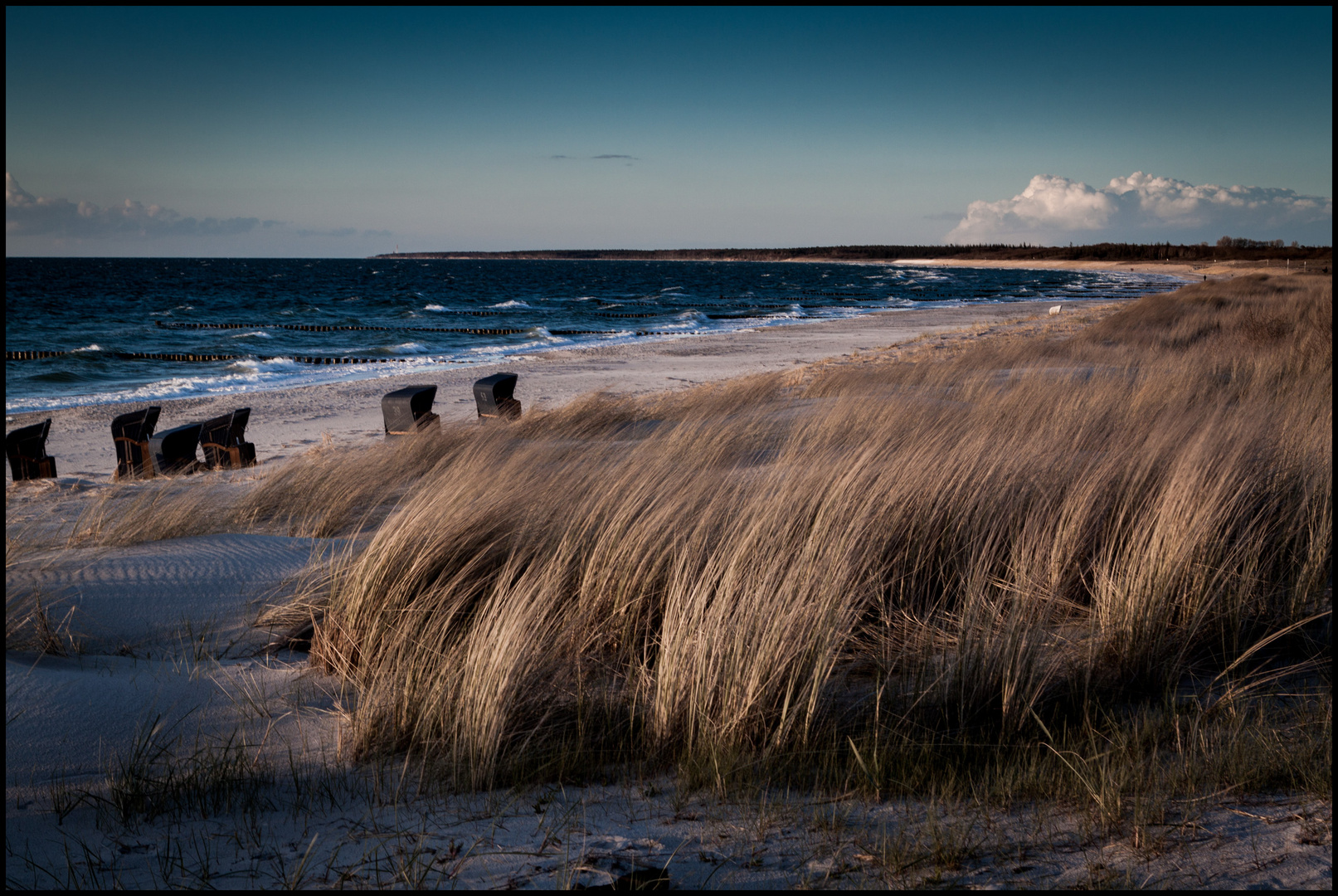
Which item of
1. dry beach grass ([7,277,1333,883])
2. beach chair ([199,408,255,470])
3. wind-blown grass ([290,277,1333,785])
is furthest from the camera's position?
beach chair ([199,408,255,470])

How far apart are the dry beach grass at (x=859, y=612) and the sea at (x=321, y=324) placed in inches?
254

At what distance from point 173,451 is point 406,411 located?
2.24 m

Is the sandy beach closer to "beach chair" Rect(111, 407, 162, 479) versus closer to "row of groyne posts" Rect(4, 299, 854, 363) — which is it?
"beach chair" Rect(111, 407, 162, 479)

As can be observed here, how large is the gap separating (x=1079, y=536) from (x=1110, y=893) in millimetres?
2261

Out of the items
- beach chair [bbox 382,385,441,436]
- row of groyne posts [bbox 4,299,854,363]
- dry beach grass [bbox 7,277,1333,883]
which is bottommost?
dry beach grass [bbox 7,277,1333,883]

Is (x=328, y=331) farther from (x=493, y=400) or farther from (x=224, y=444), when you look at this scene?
(x=493, y=400)

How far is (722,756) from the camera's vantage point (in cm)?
242

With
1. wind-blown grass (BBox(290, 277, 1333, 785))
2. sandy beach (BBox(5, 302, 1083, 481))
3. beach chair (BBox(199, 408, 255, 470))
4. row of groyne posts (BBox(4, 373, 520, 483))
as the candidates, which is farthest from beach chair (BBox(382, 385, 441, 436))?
wind-blown grass (BBox(290, 277, 1333, 785))

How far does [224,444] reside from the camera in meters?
8.22

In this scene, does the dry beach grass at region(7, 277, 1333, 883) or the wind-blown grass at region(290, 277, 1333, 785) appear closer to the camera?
the dry beach grass at region(7, 277, 1333, 883)

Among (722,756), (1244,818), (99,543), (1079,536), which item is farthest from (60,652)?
(1079,536)

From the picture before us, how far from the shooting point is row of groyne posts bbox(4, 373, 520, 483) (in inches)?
294

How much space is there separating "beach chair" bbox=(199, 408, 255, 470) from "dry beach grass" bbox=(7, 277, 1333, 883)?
7.86 feet

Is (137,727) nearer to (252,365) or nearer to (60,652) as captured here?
(60,652)
